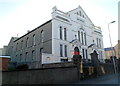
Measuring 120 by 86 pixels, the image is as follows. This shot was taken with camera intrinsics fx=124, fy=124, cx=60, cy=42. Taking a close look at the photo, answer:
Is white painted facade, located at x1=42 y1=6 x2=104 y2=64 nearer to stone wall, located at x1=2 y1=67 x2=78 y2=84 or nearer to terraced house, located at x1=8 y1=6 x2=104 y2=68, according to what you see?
terraced house, located at x1=8 y1=6 x2=104 y2=68

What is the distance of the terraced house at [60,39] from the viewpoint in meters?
27.0

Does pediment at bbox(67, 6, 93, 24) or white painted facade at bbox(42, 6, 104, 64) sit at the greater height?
pediment at bbox(67, 6, 93, 24)

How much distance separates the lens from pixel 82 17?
120 ft

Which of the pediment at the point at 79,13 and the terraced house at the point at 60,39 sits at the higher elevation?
the pediment at the point at 79,13

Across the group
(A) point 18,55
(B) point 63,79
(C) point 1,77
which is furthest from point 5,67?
(A) point 18,55

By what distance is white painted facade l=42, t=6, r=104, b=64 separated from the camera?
26.7m

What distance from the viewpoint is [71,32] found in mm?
31609

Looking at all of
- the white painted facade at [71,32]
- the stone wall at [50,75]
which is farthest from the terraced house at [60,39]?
the stone wall at [50,75]

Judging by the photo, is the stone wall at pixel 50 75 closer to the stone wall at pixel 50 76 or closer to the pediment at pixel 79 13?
the stone wall at pixel 50 76

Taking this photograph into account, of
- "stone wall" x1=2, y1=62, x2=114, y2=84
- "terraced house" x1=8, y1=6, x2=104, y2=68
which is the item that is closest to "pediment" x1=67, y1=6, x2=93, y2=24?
"terraced house" x1=8, y1=6, x2=104, y2=68

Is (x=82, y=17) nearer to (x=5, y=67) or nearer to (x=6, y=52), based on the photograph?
(x=5, y=67)

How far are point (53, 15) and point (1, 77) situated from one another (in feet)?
56.1

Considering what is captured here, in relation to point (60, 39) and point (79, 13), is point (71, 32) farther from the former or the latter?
point (79, 13)

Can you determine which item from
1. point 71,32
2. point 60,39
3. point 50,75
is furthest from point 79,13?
point 50,75
